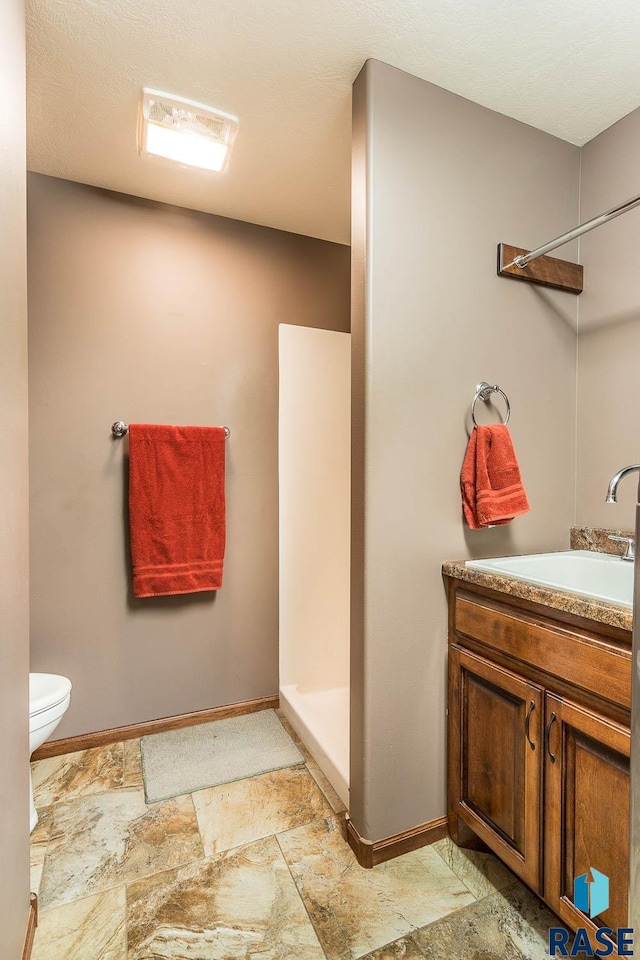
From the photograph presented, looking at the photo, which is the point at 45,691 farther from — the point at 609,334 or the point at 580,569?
the point at 609,334

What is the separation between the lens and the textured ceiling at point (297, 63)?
1.35 metres

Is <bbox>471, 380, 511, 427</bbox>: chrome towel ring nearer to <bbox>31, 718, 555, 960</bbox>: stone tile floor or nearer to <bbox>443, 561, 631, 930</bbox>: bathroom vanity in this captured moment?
<bbox>443, 561, 631, 930</bbox>: bathroom vanity

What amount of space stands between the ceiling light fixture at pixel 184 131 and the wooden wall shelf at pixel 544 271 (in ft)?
3.49

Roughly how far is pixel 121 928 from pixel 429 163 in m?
2.35

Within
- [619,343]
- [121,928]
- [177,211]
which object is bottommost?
[121,928]

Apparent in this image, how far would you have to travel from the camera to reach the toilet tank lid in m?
1.65

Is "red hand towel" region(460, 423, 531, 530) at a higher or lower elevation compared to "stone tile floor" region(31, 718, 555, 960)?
higher

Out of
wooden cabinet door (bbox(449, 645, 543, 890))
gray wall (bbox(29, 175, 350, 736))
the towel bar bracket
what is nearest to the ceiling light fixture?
gray wall (bbox(29, 175, 350, 736))

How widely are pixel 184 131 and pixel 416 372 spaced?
47.3 inches

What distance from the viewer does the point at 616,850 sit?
3.44 ft

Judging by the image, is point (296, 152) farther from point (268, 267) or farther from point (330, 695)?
point (330, 695)

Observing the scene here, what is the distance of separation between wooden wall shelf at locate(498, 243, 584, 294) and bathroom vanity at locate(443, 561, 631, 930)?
1041mm

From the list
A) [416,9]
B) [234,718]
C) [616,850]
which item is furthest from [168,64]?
[234,718]

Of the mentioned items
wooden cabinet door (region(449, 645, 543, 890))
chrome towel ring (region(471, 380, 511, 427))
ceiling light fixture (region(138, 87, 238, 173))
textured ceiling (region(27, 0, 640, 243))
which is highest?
textured ceiling (region(27, 0, 640, 243))
